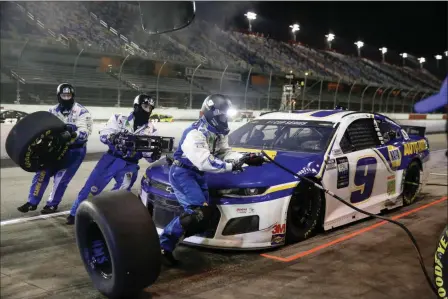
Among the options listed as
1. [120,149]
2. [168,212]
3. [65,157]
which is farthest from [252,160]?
[65,157]

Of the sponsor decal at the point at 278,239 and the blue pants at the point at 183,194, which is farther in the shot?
the sponsor decal at the point at 278,239

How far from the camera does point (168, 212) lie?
4672 millimetres

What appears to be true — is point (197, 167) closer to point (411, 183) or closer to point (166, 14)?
point (166, 14)

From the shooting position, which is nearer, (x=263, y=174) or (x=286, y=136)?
(x=263, y=174)

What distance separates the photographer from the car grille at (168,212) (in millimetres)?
4484

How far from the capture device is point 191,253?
4668mm

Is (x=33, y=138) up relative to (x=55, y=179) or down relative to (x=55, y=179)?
up

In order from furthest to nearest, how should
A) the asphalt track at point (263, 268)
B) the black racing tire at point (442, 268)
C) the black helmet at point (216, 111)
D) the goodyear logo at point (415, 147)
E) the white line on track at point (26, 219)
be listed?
the goodyear logo at point (415, 147), the white line on track at point (26, 219), the black helmet at point (216, 111), the asphalt track at point (263, 268), the black racing tire at point (442, 268)

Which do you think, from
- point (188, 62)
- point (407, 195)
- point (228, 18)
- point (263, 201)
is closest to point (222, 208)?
point (263, 201)

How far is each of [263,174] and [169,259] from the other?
3.93 feet

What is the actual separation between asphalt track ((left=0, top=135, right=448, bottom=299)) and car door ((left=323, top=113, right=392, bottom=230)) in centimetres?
24

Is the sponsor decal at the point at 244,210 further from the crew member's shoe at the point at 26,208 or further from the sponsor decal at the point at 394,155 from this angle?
the crew member's shoe at the point at 26,208

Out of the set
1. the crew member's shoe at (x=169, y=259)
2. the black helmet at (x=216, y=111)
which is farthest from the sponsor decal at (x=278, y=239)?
the black helmet at (x=216, y=111)

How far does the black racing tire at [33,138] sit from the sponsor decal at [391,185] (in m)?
4.19
